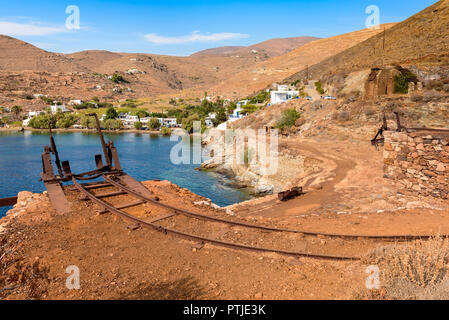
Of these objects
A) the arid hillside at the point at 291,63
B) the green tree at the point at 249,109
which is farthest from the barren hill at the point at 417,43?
the arid hillside at the point at 291,63

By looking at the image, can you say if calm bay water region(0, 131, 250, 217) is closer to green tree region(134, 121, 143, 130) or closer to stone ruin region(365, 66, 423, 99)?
stone ruin region(365, 66, 423, 99)

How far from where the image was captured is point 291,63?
163000 mm

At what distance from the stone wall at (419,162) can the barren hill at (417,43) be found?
1421 inches

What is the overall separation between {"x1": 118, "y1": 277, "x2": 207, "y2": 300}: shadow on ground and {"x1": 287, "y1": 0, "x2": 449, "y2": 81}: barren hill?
4705 cm

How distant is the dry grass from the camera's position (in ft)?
15.3

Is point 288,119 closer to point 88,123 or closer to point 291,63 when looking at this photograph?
point 88,123

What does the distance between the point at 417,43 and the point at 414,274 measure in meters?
57.6

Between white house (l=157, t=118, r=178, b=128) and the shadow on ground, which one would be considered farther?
white house (l=157, t=118, r=178, b=128)

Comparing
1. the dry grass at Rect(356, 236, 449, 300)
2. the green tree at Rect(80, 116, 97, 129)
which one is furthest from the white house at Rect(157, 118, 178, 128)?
the dry grass at Rect(356, 236, 449, 300)

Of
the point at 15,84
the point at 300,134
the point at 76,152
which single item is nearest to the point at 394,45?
the point at 300,134

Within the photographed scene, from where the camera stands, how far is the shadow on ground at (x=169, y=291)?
5402mm

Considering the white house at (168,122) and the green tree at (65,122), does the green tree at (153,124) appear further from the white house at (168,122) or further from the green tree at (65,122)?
the green tree at (65,122)

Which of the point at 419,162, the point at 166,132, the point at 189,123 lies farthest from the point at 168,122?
the point at 419,162
